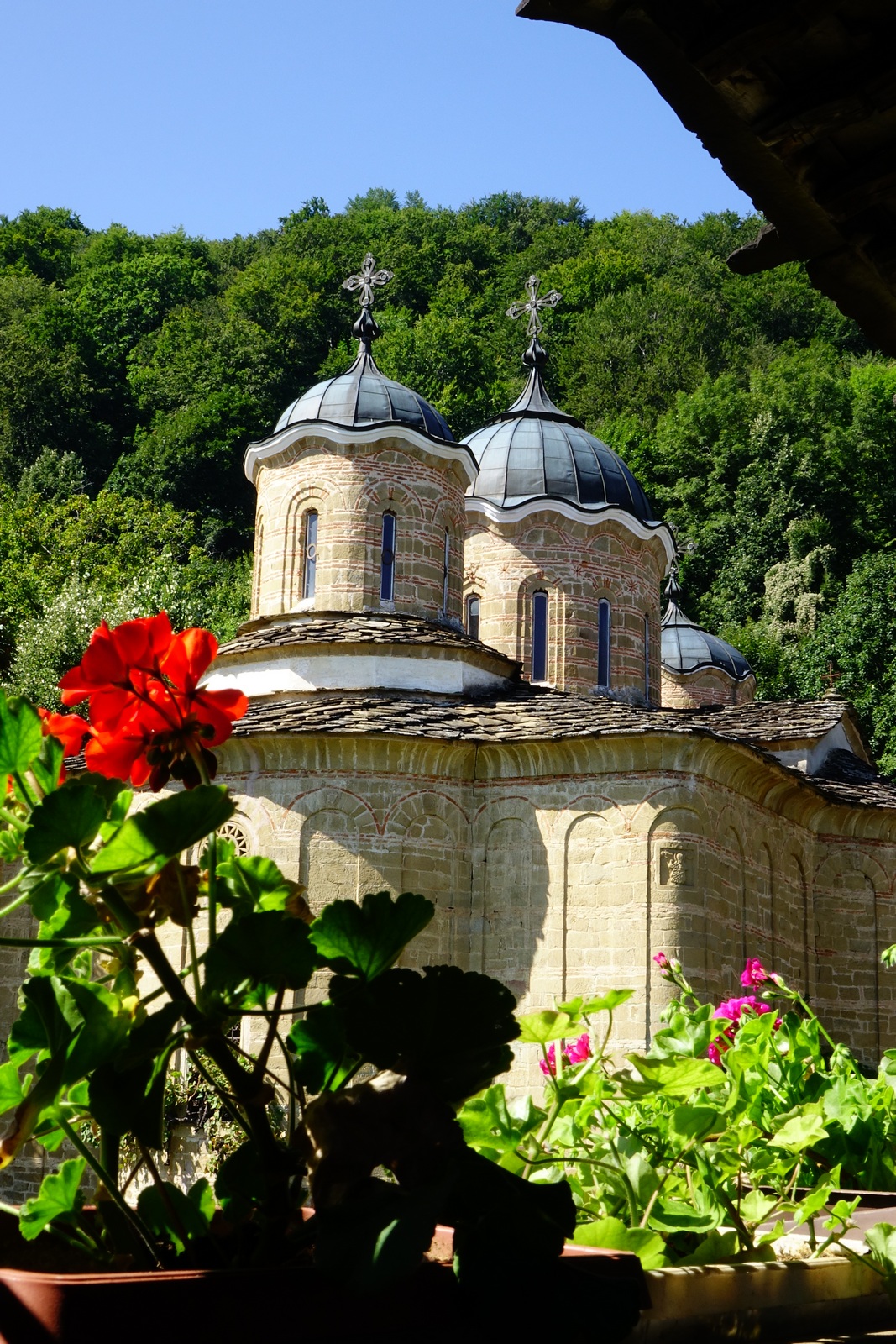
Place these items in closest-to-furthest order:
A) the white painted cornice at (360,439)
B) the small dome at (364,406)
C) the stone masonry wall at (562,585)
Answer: the white painted cornice at (360,439) < the small dome at (364,406) < the stone masonry wall at (562,585)

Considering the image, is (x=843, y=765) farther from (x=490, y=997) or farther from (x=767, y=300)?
(x=767, y=300)

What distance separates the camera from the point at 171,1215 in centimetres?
134

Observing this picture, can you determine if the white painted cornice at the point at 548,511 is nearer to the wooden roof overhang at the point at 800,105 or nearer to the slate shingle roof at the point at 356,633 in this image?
the slate shingle roof at the point at 356,633

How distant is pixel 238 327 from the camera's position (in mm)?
46469

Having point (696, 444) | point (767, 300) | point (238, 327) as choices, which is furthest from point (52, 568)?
point (767, 300)

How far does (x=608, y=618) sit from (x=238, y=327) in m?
29.9

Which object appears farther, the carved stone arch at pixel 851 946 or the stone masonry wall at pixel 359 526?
the carved stone arch at pixel 851 946

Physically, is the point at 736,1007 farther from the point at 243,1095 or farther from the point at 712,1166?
the point at 243,1095

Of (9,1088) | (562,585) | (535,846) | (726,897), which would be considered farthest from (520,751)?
(9,1088)

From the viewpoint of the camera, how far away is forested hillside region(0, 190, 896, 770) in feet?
111

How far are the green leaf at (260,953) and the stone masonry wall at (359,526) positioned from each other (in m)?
15.2

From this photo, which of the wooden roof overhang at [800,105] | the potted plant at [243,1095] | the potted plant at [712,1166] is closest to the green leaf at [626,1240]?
the potted plant at [712,1166]

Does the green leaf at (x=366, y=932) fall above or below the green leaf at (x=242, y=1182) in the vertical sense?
above

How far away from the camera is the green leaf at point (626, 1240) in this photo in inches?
63.1
